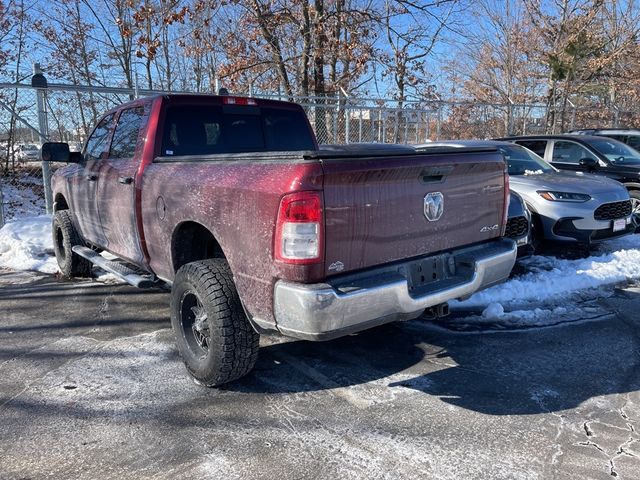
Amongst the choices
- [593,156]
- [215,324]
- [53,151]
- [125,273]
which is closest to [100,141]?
[53,151]

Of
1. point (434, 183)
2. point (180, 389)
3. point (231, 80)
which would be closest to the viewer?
point (434, 183)

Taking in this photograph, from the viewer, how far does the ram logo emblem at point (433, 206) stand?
10.9ft

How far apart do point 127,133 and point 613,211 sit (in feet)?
19.9

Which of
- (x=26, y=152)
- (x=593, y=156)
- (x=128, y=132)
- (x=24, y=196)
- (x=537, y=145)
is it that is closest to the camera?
(x=128, y=132)

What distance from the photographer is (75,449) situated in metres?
2.90

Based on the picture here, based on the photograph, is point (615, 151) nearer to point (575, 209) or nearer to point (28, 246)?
point (575, 209)

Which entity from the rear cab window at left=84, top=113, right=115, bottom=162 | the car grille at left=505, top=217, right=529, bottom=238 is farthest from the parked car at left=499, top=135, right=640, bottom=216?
the rear cab window at left=84, top=113, right=115, bottom=162

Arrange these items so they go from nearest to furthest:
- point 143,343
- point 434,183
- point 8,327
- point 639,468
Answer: point 639,468
point 434,183
point 143,343
point 8,327

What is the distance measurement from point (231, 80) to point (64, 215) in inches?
409

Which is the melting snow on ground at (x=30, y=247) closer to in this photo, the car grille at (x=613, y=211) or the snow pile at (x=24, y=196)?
the snow pile at (x=24, y=196)

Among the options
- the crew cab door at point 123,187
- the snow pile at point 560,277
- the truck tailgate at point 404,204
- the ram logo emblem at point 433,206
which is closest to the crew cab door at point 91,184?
the crew cab door at point 123,187

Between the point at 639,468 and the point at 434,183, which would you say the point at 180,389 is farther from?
the point at 639,468

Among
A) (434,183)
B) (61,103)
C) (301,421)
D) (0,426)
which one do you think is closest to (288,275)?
(301,421)

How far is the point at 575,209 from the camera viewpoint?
6.81 metres
